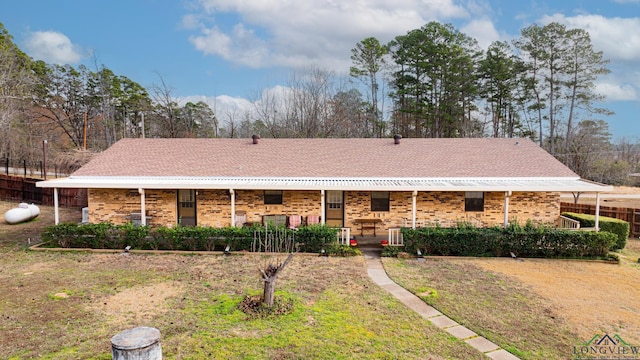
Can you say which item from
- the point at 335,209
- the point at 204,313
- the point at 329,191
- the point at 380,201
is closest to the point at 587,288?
the point at 380,201

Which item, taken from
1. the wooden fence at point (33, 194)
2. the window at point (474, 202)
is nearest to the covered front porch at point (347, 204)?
the window at point (474, 202)

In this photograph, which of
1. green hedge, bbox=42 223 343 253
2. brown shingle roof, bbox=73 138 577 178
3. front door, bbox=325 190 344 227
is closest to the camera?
green hedge, bbox=42 223 343 253

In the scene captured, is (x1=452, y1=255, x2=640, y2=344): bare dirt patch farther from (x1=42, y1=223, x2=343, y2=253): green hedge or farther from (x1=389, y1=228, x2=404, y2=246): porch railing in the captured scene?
(x1=42, y1=223, x2=343, y2=253): green hedge

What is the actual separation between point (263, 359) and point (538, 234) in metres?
10.8

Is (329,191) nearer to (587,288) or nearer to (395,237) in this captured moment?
(395,237)

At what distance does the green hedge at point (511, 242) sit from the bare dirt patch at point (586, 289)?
1.44 feet

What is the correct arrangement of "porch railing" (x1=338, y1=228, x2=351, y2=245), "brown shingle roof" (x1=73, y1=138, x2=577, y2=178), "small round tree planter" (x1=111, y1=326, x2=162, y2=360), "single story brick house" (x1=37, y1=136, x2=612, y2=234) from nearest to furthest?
"small round tree planter" (x1=111, y1=326, x2=162, y2=360), "porch railing" (x1=338, y1=228, x2=351, y2=245), "single story brick house" (x1=37, y1=136, x2=612, y2=234), "brown shingle roof" (x1=73, y1=138, x2=577, y2=178)

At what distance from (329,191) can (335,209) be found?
2.65ft

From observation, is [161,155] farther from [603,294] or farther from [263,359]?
[603,294]

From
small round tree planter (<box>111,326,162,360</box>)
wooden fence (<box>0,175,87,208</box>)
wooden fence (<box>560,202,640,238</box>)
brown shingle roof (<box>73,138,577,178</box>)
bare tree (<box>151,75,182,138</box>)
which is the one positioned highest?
bare tree (<box>151,75,182,138</box>)

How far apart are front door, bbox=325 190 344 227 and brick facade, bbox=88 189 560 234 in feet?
1.34

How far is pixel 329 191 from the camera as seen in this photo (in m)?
15.6

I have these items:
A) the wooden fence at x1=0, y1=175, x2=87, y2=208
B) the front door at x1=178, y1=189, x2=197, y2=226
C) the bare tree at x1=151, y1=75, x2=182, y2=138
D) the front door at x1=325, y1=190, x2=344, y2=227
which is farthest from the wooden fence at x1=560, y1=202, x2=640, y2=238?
the bare tree at x1=151, y1=75, x2=182, y2=138

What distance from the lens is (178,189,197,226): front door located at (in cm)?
1547
